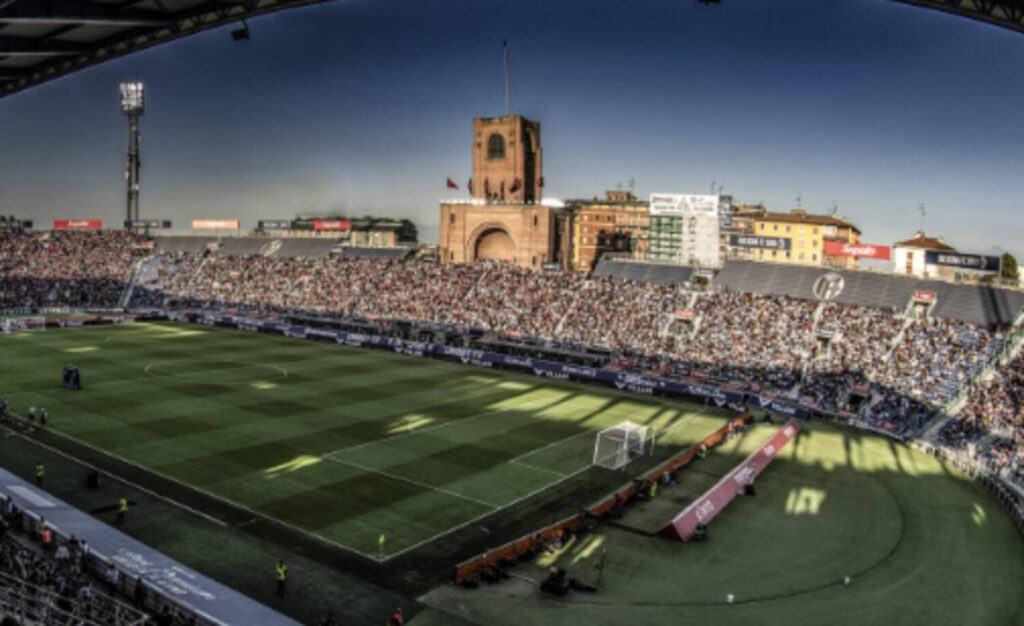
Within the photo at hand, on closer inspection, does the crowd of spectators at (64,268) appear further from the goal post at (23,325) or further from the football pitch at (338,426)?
the football pitch at (338,426)

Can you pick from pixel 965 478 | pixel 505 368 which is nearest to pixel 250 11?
pixel 965 478

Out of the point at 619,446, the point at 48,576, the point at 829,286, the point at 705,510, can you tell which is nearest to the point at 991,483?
the point at 705,510

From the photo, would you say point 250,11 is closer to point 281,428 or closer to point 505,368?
point 281,428

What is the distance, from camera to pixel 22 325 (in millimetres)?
72812

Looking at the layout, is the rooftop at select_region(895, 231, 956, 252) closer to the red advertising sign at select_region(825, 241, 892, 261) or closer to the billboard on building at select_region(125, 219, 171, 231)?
the red advertising sign at select_region(825, 241, 892, 261)

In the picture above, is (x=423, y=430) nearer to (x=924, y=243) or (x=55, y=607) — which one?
(x=55, y=607)

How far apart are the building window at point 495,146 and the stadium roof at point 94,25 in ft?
243

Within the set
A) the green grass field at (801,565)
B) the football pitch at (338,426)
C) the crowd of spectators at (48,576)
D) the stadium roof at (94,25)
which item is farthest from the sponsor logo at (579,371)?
the stadium roof at (94,25)

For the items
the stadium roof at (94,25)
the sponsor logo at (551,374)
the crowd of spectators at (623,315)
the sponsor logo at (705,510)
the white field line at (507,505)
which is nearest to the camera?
the stadium roof at (94,25)

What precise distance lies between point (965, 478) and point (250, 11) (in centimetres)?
4005

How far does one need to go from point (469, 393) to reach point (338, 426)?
42.1ft

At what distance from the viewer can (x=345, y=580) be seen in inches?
921

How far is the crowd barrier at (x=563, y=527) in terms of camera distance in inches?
942

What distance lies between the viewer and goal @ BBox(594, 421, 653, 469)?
121 ft
